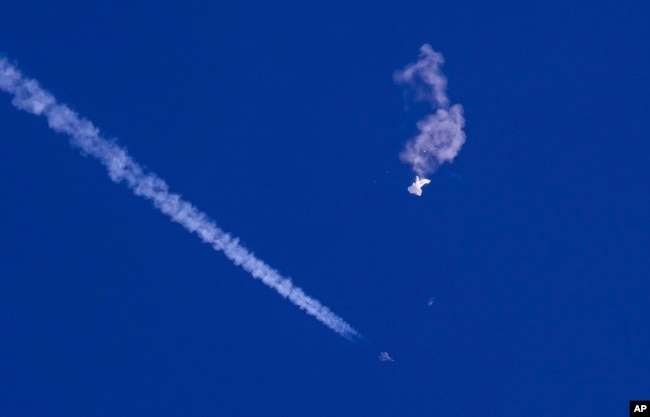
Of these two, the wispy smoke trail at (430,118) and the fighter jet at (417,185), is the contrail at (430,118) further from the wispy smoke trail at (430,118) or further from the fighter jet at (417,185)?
the fighter jet at (417,185)

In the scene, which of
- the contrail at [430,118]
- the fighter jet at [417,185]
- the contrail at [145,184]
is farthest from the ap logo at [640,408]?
the contrail at [430,118]

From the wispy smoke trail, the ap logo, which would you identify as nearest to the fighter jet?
the wispy smoke trail

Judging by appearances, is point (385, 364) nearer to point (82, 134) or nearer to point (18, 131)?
point (82, 134)

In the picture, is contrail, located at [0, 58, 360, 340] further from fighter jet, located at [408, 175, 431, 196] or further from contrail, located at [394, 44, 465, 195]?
contrail, located at [394, 44, 465, 195]

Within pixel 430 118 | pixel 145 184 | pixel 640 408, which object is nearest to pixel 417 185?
pixel 430 118

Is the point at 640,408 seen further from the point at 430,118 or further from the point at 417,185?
the point at 430,118

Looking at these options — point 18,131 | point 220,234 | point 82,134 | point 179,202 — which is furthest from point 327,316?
point 18,131

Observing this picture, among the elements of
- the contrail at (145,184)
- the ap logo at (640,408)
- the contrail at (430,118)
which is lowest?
the contrail at (145,184)
